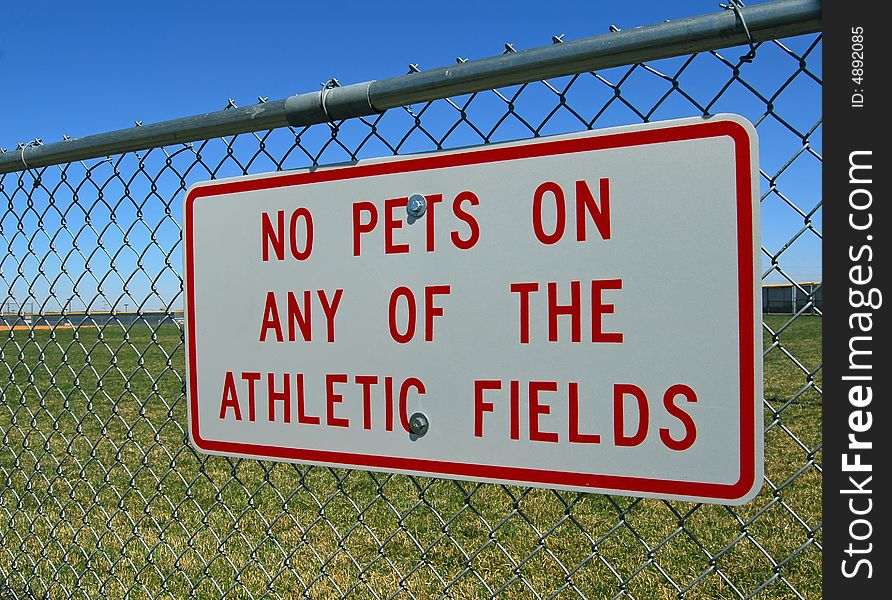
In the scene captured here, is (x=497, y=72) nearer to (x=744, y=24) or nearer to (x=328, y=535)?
(x=744, y=24)

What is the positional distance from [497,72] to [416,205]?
311mm

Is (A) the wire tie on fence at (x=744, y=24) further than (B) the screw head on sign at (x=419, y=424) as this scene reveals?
No

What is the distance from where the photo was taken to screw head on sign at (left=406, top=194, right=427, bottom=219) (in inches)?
61.6

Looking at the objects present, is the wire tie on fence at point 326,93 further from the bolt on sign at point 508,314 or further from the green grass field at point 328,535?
the green grass field at point 328,535

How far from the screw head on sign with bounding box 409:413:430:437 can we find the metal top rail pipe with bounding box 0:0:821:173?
0.66 metres

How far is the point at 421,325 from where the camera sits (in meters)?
1.55

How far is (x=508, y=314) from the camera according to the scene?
1.47m

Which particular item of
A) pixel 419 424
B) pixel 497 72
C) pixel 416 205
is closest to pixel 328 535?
pixel 419 424

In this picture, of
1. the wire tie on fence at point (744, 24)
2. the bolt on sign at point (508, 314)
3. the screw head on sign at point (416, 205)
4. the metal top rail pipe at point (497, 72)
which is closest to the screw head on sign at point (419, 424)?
the bolt on sign at point (508, 314)
